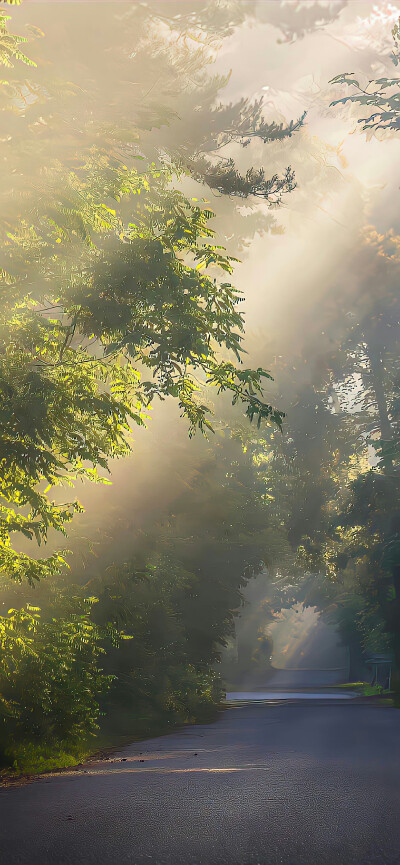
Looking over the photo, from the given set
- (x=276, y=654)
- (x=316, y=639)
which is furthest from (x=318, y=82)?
(x=276, y=654)

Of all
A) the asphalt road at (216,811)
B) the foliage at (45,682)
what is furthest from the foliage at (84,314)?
the asphalt road at (216,811)

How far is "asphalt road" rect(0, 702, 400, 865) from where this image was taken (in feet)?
18.1

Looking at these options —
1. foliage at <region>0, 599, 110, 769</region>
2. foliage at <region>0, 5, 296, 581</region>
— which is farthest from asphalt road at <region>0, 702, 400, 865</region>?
foliage at <region>0, 5, 296, 581</region>

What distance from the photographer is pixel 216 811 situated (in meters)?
6.80

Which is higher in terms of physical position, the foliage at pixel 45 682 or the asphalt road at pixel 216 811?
the foliage at pixel 45 682

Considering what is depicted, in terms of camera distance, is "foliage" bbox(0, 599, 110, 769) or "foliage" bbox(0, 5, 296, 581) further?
"foliage" bbox(0, 599, 110, 769)

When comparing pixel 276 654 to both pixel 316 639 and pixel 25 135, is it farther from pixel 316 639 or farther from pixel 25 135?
→ pixel 25 135

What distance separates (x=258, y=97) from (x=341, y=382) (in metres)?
20.2

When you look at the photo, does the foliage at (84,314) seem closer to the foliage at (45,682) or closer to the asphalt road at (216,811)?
the foliage at (45,682)

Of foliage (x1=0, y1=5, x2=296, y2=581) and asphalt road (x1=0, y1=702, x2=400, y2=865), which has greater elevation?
foliage (x1=0, y1=5, x2=296, y2=581)

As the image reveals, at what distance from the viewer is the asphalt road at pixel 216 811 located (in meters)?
5.51

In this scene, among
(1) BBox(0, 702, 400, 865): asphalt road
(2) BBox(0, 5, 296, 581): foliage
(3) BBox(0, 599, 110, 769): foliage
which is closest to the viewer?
(1) BBox(0, 702, 400, 865): asphalt road

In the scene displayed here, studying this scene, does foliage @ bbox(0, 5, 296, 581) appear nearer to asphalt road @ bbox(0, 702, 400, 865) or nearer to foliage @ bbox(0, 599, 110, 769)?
foliage @ bbox(0, 599, 110, 769)

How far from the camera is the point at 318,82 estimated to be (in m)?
35.3
